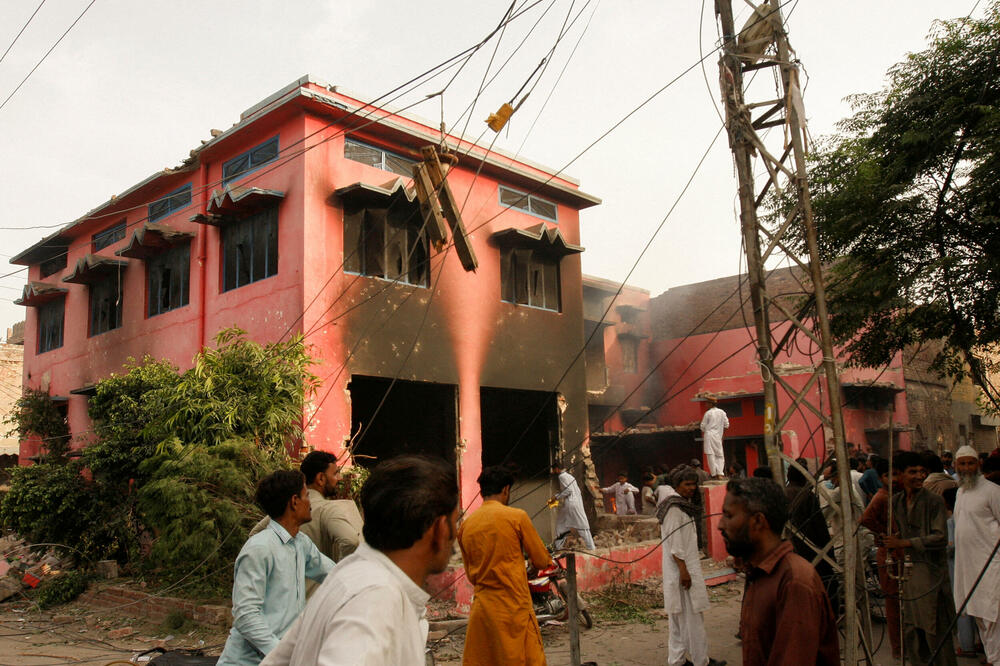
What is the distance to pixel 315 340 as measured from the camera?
11797mm

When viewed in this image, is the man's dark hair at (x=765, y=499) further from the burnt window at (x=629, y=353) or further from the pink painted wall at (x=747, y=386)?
the burnt window at (x=629, y=353)

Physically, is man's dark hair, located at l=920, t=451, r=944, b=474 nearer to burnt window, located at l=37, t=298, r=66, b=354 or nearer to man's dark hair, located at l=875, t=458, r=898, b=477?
man's dark hair, located at l=875, t=458, r=898, b=477

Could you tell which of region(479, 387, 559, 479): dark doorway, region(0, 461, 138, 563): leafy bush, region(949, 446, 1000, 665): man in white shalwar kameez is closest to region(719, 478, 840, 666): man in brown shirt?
region(949, 446, 1000, 665): man in white shalwar kameez

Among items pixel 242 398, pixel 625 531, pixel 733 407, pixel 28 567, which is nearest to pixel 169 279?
pixel 242 398

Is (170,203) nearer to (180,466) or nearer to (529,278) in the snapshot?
(180,466)

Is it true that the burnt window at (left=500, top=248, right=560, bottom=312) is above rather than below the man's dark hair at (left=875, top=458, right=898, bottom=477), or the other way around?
above

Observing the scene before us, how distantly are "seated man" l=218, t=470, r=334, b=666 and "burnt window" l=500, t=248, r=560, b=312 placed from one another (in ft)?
37.8

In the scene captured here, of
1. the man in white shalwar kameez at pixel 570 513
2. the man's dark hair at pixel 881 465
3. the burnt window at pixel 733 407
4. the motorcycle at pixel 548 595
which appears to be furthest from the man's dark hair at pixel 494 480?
the burnt window at pixel 733 407

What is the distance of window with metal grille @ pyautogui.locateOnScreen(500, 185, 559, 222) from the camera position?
610 inches

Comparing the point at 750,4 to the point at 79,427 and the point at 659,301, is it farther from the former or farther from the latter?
the point at 659,301

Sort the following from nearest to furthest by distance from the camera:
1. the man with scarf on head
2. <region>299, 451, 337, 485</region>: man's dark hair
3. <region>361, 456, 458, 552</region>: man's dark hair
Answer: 1. <region>361, 456, 458, 552</region>: man's dark hair
2. <region>299, 451, 337, 485</region>: man's dark hair
3. the man with scarf on head

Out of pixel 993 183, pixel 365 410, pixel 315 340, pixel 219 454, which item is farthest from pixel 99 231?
pixel 993 183

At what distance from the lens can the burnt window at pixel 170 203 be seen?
14594 millimetres

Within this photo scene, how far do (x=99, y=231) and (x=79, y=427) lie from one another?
4.51 meters
